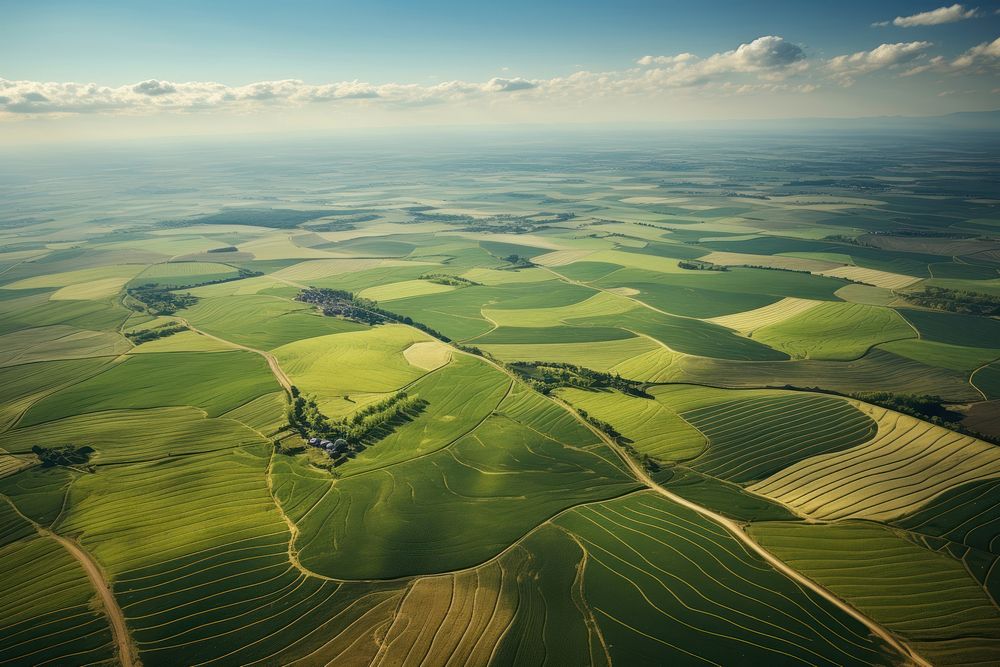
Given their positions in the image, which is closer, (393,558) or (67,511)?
(393,558)

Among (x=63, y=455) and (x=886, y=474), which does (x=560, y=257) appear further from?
(x=63, y=455)

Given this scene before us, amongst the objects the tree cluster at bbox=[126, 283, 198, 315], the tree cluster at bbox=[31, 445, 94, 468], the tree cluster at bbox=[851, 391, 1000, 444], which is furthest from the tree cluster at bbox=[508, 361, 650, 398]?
the tree cluster at bbox=[126, 283, 198, 315]

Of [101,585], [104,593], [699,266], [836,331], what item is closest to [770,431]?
[836,331]

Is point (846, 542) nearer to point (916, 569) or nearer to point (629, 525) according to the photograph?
point (916, 569)

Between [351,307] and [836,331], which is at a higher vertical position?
[836,331]

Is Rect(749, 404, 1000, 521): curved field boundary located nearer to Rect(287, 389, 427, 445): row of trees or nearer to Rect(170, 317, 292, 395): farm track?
Rect(287, 389, 427, 445): row of trees

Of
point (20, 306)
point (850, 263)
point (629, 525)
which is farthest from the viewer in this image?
point (850, 263)

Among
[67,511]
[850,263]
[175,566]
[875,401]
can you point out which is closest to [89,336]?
[67,511]
